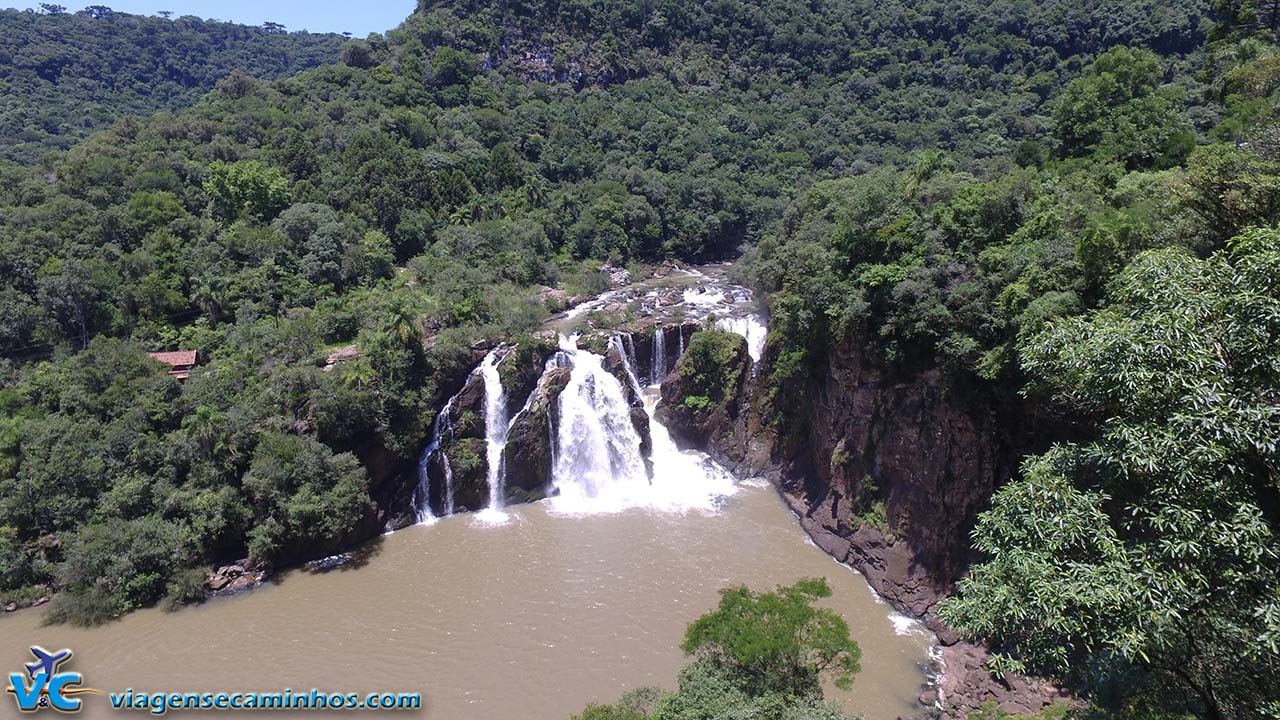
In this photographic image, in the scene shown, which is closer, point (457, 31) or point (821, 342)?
point (821, 342)

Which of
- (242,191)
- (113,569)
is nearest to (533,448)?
(113,569)

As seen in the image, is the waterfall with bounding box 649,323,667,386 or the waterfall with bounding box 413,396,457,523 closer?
the waterfall with bounding box 413,396,457,523

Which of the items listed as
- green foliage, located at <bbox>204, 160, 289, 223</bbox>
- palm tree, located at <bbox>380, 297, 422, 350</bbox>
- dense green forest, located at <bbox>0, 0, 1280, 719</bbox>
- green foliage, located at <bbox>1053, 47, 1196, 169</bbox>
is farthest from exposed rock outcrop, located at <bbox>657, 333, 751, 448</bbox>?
green foliage, located at <bbox>204, 160, 289, 223</bbox>

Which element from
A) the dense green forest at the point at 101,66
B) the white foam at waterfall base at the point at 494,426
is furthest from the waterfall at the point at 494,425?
the dense green forest at the point at 101,66

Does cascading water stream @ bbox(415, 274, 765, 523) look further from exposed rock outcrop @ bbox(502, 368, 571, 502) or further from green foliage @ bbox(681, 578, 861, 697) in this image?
green foliage @ bbox(681, 578, 861, 697)

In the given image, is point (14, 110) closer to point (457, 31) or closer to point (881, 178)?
point (457, 31)

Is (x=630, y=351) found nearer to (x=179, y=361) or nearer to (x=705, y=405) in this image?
(x=705, y=405)

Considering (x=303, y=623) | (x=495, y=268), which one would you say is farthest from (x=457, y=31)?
(x=303, y=623)
